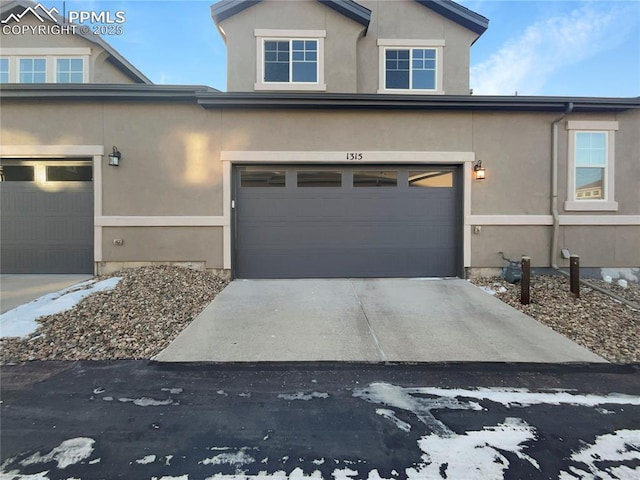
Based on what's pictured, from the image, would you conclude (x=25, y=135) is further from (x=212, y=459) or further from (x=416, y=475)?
(x=416, y=475)

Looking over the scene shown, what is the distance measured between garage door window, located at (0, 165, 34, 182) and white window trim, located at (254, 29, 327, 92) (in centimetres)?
560

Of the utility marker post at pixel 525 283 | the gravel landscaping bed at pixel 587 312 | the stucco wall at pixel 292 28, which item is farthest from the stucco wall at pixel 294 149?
the stucco wall at pixel 292 28

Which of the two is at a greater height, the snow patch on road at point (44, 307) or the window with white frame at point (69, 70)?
the window with white frame at point (69, 70)

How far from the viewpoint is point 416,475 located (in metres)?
1.90

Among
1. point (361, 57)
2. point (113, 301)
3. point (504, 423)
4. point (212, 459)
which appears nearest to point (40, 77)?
point (113, 301)

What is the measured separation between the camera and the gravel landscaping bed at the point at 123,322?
3521 millimetres

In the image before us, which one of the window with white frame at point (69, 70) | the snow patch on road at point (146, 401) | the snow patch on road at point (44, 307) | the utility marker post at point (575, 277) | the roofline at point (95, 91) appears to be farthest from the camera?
the window with white frame at point (69, 70)

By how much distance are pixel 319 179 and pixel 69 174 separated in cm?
567

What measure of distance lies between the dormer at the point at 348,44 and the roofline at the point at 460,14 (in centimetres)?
2

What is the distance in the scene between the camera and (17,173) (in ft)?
21.8

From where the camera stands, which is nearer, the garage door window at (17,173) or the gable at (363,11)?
the garage door window at (17,173)

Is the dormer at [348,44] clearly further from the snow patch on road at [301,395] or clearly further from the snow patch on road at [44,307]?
the snow patch on road at [301,395]

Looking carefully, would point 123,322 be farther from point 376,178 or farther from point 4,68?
point 4,68

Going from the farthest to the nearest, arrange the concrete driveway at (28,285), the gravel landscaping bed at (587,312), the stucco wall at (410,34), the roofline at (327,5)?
1. the stucco wall at (410,34)
2. the roofline at (327,5)
3. the concrete driveway at (28,285)
4. the gravel landscaping bed at (587,312)
